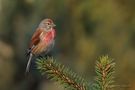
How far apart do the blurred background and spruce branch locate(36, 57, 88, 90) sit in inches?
196

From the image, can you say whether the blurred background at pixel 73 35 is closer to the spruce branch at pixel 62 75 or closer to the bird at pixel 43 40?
the bird at pixel 43 40

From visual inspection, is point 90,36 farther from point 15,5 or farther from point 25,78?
point 25,78

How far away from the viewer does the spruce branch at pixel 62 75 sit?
1.63 meters

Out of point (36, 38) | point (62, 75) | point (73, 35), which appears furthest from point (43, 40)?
point (73, 35)

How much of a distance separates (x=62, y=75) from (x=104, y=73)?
0.15 m

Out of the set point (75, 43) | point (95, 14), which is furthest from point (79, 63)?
point (95, 14)

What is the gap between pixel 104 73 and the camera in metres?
1.58

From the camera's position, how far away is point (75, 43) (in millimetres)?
8289

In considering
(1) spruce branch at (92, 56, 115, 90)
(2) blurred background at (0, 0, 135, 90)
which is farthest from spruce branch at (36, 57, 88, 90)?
(2) blurred background at (0, 0, 135, 90)

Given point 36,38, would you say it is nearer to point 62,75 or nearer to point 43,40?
point 43,40

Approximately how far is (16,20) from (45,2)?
A: 639mm

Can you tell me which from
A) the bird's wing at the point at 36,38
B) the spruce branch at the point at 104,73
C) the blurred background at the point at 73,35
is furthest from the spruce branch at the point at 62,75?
the blurred background at the point at 73,35

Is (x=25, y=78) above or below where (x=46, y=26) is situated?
above

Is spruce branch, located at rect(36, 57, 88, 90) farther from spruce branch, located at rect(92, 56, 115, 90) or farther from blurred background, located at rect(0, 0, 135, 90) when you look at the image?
blurred background, located at rect(0, 0, 135, 90)
